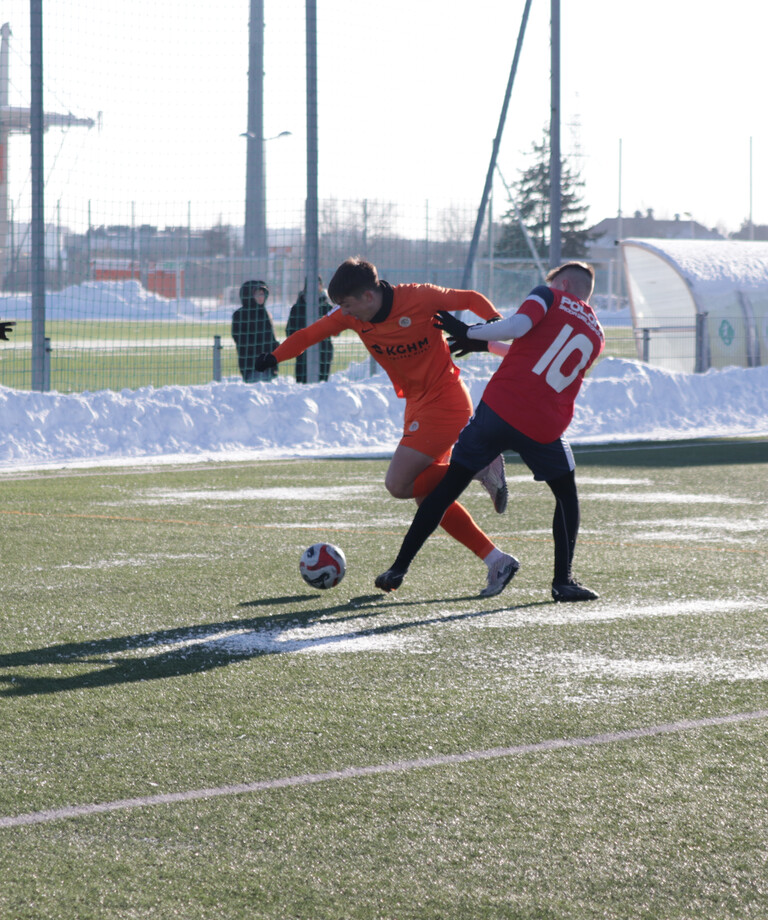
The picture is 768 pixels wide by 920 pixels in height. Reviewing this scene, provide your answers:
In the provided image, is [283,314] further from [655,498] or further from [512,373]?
[512,373]

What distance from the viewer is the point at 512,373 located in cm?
674

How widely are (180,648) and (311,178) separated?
1291 centimetres

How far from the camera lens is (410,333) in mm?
7012

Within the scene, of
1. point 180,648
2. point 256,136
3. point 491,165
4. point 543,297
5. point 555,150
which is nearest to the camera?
point 180,648

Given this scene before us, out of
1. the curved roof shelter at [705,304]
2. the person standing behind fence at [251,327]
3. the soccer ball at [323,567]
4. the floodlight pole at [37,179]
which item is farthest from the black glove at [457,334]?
the curved roof shelter at [705,304]

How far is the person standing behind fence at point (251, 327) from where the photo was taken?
60.7 feet

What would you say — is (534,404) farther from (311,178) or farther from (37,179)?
(311,178)

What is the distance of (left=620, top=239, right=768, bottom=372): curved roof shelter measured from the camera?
24.8m

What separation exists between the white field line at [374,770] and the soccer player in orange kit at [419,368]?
241cm

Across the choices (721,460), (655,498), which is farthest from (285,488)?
(721,460)

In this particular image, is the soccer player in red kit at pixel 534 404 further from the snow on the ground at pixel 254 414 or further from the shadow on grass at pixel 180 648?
the snow on the ground at pixel 254 414

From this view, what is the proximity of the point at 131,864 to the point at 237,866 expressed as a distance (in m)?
0.25

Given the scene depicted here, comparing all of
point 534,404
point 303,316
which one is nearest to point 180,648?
point 534,404

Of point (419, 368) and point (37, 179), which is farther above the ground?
point (37, 179)
